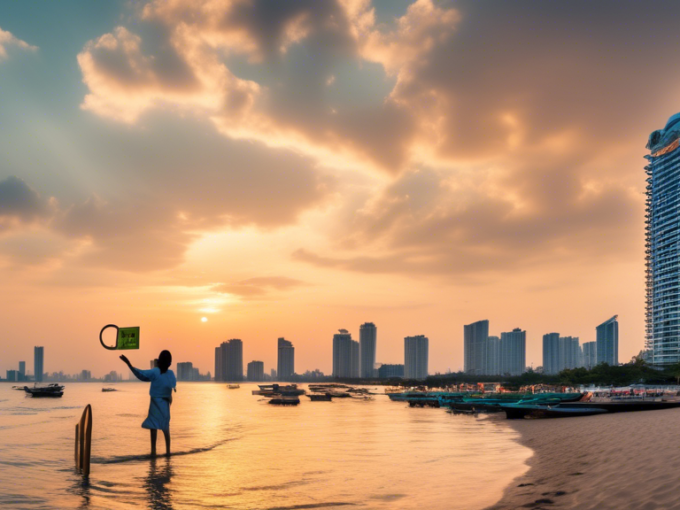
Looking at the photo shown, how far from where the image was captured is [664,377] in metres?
132

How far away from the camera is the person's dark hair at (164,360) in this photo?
1783 centimetres

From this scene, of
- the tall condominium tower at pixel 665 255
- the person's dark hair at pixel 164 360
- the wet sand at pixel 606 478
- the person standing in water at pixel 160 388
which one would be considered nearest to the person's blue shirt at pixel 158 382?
the person standing in water at pixel 160 388

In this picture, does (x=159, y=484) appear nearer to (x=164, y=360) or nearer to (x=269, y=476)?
(x=269, y=476)

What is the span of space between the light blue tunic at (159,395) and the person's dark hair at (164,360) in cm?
14

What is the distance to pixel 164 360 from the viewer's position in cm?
1797

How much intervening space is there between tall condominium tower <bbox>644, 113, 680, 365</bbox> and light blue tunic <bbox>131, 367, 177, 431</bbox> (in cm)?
19620

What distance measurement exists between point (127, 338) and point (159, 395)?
128 inches

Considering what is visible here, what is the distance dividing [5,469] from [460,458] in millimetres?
17124

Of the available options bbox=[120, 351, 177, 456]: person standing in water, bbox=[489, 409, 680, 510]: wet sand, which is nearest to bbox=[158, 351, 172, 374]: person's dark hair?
bbox=[120, 351, 177, 456]: person standing in water

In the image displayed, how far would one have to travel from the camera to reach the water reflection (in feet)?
43.3

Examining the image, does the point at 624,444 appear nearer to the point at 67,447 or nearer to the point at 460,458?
the point at 460,458

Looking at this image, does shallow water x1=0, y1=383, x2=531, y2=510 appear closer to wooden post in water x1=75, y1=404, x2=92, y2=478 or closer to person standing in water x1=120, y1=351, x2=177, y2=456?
wooden post in water x1=75, y1=404, x2=92, y2=478

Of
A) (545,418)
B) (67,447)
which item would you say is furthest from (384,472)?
(545,418)

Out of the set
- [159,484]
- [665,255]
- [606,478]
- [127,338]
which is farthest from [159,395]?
[665,255]
